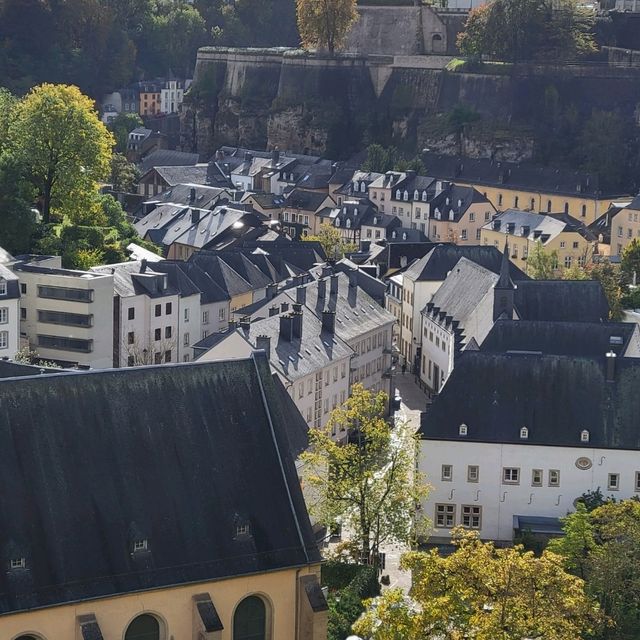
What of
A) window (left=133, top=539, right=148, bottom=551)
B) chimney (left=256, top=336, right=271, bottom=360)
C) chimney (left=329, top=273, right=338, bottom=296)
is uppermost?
window (left=133, top=539, right=148, bottom=551)

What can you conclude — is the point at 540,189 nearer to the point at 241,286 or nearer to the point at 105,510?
the point at 241,286

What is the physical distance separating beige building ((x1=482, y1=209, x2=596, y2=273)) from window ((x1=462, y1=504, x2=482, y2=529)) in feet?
144

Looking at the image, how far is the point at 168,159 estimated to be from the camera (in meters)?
153

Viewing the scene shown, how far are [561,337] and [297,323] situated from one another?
38.3 feet

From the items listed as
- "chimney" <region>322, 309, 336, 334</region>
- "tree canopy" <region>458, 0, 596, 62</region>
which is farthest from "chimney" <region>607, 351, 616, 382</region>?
"tree canopy" <region>458, 0, 596, 62</region>

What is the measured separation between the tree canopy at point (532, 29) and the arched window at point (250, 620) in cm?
11247

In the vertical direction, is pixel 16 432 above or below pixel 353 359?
above

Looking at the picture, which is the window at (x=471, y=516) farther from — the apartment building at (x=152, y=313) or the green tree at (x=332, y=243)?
the green tree at (x=332, y=243)

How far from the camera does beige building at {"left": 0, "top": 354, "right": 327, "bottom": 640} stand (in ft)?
116

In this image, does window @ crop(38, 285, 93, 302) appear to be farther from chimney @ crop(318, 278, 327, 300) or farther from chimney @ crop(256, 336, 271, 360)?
chimney @ crop(256, 336, 271, 360)

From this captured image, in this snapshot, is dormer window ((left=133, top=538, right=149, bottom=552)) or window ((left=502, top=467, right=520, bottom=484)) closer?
dormer window ((left=133, top=538, right=149, bottom=552))

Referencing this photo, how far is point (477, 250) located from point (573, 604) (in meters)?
50.7

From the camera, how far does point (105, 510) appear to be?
36344 millimetres

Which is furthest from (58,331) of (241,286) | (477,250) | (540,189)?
(540,189)
